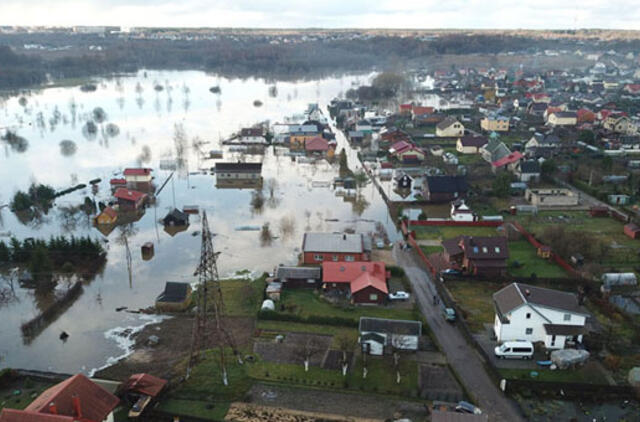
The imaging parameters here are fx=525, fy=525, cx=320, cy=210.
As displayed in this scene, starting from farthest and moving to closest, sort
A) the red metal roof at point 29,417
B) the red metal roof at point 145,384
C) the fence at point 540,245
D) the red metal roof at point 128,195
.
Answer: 1. the red metal roof at point 128,195
2. the fence at point 540,245
3. the red metal roof at point 145,384
4. the red metal roof at point 29,417

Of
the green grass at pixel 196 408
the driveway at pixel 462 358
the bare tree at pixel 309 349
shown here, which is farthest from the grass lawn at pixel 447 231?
the green grass at pixel 196 408

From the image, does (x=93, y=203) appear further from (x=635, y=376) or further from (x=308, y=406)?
(x=635, y=376)

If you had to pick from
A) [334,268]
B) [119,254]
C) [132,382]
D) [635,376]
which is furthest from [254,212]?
[635,376]

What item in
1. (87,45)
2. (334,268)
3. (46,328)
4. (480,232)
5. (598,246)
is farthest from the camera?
(87,45)

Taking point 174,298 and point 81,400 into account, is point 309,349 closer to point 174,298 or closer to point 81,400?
point 174,298

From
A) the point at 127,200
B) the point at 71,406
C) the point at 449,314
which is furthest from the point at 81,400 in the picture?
the point at 127,200

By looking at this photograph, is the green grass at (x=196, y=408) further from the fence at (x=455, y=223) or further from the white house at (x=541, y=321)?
the fence at (x=455, y=223)

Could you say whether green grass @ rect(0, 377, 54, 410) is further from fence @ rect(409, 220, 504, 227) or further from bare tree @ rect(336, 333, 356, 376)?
fence @ rect(409, 220, 504, 227)
